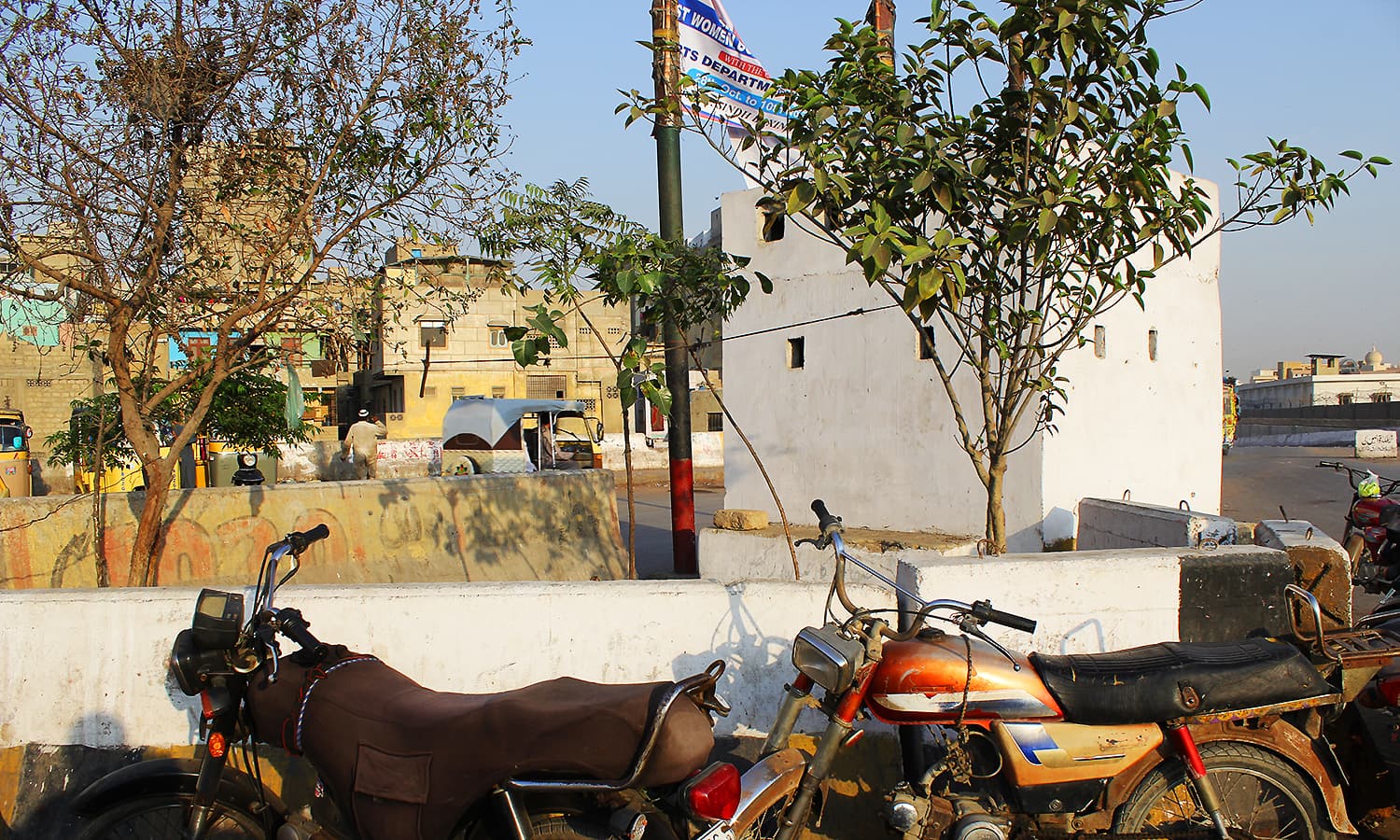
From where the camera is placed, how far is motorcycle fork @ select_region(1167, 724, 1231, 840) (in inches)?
119

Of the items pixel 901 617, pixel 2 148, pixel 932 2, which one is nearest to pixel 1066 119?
pixel 932 2

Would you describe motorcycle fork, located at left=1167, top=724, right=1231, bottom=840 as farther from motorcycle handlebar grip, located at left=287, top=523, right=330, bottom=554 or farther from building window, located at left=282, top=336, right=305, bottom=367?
building window, located at left=282, top=336, right=305, bottom=367

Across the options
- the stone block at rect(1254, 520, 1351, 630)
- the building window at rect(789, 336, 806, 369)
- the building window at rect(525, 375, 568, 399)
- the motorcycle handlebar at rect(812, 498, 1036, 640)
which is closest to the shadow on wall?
the motorcycle handlebar at rect(812, 498, 1036, 640)

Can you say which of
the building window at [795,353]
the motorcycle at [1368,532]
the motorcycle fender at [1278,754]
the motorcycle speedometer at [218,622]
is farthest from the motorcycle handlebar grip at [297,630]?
the building window at [795,353]

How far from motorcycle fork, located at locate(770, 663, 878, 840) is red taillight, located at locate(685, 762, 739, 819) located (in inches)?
11.0

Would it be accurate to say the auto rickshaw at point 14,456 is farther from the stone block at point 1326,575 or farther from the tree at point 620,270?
the stone block at point 1326,575

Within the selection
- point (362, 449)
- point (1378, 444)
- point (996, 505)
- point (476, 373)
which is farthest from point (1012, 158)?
point (476, 373)

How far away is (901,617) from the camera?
3744 mm

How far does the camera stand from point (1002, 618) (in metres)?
2.83

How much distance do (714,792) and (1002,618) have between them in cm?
99

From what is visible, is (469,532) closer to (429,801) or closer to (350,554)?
(350,554)

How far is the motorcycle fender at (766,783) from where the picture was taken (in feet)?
9.06

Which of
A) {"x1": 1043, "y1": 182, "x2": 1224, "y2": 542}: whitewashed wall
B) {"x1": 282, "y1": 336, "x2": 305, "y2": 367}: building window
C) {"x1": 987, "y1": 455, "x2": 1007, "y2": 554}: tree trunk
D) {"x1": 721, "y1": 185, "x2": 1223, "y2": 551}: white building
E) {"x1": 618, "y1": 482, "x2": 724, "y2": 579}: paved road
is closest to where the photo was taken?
{"x1": 987, "y1": 455, "x2": 1007, "y2": 554}: tree trunk

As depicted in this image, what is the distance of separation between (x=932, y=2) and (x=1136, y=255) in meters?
5.83
